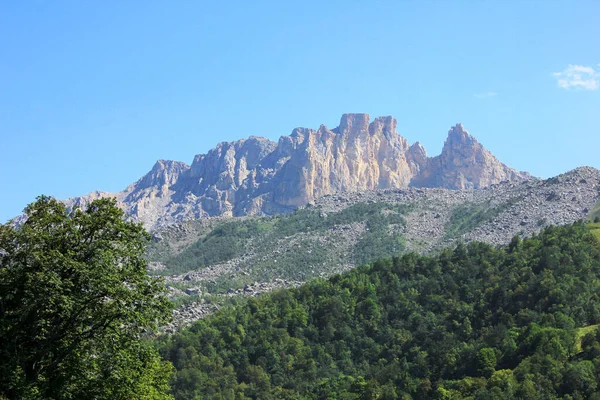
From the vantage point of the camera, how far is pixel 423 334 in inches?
5305

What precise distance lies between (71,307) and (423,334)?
364 ft

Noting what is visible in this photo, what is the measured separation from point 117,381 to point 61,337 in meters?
3.27

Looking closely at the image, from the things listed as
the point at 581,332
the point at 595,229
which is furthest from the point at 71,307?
the point at 595,229

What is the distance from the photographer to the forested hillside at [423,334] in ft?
318

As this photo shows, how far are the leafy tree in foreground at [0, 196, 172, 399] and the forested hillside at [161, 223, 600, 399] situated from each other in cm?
6374

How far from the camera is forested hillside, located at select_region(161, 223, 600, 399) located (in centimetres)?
9700

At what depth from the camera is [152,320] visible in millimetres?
34375

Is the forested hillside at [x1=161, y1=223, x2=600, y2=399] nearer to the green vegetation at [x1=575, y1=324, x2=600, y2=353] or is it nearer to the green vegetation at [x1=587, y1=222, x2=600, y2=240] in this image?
the green vegetation at [x1=575, y1=324, x2=600, y2=353]

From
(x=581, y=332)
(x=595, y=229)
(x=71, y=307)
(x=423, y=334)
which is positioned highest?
(x=595, y=229)

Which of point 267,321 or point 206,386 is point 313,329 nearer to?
point 267,321

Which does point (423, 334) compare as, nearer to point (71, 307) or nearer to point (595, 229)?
point (595, 229)

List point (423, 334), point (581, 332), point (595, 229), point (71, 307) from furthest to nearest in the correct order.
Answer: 1. point (595, 229)
2. point (423, 334)
3. point (581, 332)
4. point (71, 307)

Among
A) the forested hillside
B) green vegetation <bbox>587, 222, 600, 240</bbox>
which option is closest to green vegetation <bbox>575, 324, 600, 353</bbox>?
the forested hillside

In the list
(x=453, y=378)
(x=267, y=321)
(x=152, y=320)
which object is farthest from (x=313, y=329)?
(x=152, y=320)
